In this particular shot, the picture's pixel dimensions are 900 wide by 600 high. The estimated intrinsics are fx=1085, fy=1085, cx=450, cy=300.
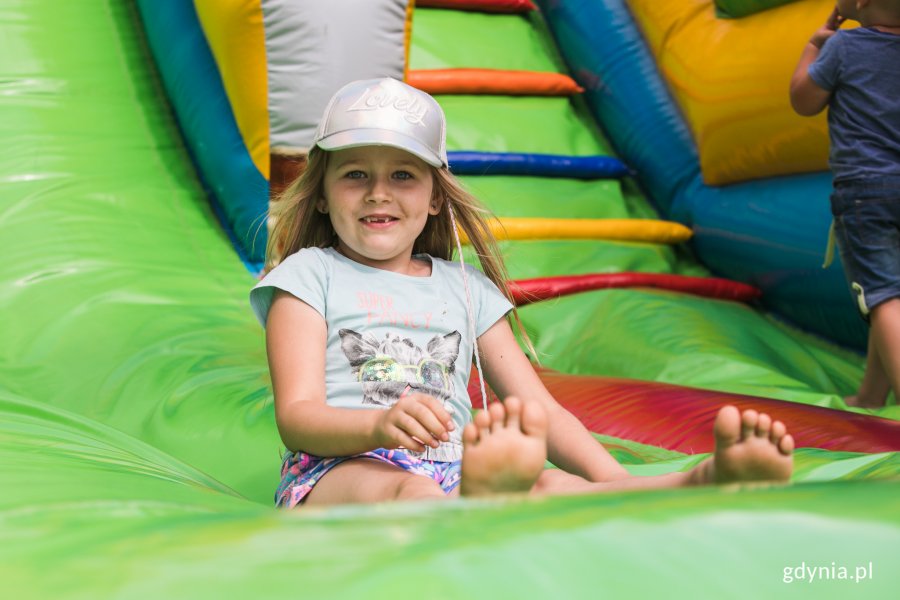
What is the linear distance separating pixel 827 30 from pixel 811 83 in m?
0.12

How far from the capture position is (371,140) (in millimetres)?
1208

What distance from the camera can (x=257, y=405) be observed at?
1553mm

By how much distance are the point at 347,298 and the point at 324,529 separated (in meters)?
0.59

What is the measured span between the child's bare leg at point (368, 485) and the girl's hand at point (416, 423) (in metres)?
0.04

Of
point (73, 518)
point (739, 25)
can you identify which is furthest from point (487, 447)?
point (739, 25)

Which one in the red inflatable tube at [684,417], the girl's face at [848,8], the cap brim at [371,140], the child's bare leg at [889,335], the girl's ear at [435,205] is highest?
the cap brim at [371,140]

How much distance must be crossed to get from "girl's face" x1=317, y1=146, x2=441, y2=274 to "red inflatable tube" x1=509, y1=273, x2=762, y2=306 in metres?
0.85

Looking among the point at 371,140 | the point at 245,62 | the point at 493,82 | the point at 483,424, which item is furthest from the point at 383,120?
the point at 493,82

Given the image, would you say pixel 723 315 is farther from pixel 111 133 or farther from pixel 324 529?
pixel 324 529

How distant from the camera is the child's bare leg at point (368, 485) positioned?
100 centimetres

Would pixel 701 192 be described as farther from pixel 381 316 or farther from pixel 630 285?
pixel 381 316

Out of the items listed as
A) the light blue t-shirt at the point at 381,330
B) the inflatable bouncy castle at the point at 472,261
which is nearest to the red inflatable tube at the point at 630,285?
the inflatable bouncy castle at the point at 472,261

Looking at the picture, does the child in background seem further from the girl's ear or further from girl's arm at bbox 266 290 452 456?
girl's arm at bbox 266 290 452 456

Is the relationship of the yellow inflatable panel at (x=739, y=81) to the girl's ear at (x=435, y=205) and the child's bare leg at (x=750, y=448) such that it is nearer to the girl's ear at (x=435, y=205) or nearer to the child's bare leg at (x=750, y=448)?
the girl's ear at (x=435, y=205)
